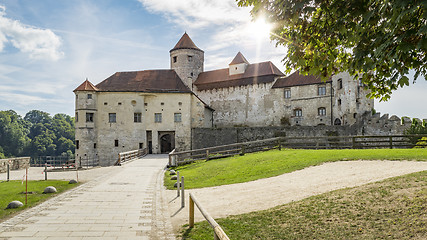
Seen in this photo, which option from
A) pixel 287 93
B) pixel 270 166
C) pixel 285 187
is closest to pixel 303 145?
pixel 270 166

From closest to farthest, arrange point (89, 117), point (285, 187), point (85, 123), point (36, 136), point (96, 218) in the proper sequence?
point (96, 218), point (285, 187), point (85, 123), point (89, 117), point (36, 136)

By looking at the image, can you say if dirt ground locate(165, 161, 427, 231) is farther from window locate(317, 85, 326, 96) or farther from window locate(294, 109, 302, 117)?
window locate(294, 109, 302, 117)

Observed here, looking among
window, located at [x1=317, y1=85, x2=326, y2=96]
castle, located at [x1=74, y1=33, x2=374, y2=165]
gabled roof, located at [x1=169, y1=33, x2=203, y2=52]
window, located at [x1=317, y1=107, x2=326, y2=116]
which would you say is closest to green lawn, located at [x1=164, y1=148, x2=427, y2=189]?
castle, located at [x1=74, y1=33, x2=374, y2=165]

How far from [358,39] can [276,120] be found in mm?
39892

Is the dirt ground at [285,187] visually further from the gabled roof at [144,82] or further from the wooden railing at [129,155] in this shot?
the gabled roof at [144,82]

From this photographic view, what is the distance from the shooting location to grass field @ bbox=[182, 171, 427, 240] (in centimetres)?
580

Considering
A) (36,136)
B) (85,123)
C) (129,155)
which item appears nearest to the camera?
(129,155)

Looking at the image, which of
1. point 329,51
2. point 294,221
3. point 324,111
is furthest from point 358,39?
point 324,111

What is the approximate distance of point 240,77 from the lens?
48.9 m

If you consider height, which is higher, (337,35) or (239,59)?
(239,59)

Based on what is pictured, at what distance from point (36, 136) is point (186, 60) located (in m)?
73.5

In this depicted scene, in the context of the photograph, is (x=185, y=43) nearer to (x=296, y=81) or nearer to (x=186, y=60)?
(x=186, y=60)

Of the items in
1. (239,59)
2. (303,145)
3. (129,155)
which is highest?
(239,59)

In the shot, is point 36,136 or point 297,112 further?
point 36,136
